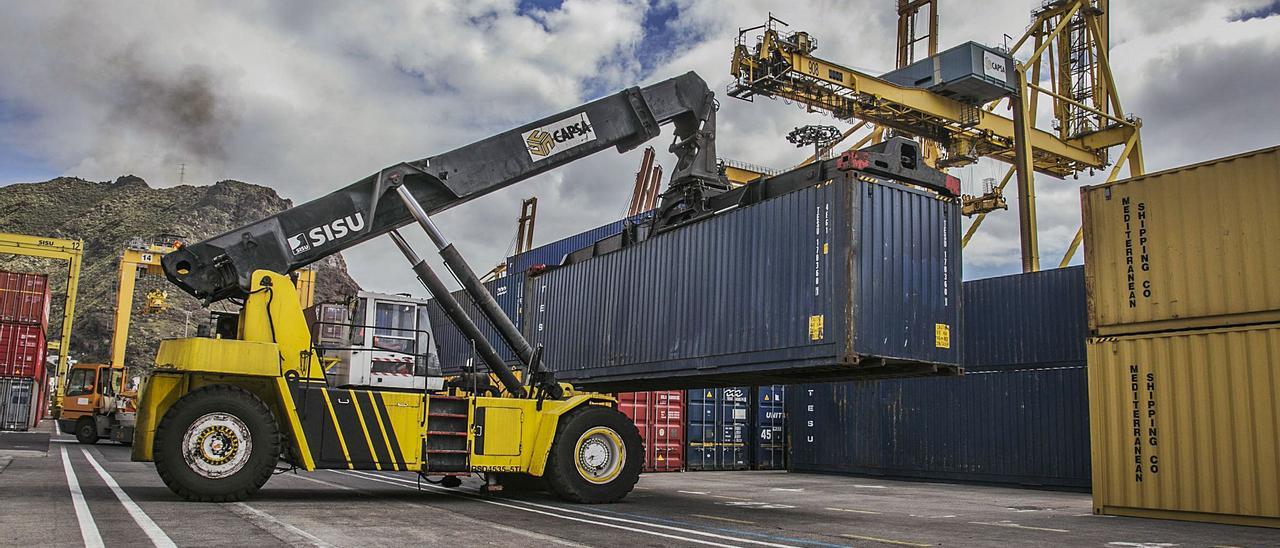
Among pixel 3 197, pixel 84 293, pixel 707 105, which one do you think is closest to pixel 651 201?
pixel 707 105

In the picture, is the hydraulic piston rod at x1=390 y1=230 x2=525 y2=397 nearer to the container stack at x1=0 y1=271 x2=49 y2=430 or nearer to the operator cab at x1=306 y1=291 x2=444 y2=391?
the operator cab at x1=306 y1=291 x2=444 y2=391

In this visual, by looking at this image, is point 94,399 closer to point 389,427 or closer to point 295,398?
point 295,398

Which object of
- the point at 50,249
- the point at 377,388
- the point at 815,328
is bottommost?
the point at 377,388

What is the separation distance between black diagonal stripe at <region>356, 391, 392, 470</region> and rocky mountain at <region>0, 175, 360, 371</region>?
9859cm

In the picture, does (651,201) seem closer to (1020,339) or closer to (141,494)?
(1020,339)

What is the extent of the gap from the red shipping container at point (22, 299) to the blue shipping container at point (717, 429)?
2606 cm

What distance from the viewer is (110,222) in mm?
138750

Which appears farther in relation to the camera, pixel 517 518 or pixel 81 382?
pixel 81 382

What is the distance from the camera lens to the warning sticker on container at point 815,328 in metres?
11.0

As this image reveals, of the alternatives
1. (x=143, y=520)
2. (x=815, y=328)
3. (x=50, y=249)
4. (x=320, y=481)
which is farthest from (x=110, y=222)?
(x=815, y=328)

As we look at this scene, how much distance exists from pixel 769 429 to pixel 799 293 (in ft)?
47.7

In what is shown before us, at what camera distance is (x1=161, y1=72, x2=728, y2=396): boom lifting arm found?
11.1 m

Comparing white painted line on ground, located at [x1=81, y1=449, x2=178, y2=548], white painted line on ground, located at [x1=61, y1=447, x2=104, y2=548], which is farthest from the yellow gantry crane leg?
white painted line on ground, located at [x1=81, y1=449, x2=178, y2=548]

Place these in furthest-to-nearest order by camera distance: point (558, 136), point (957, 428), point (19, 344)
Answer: point (19, 344) < point (957, 428) < point (558, 136)
